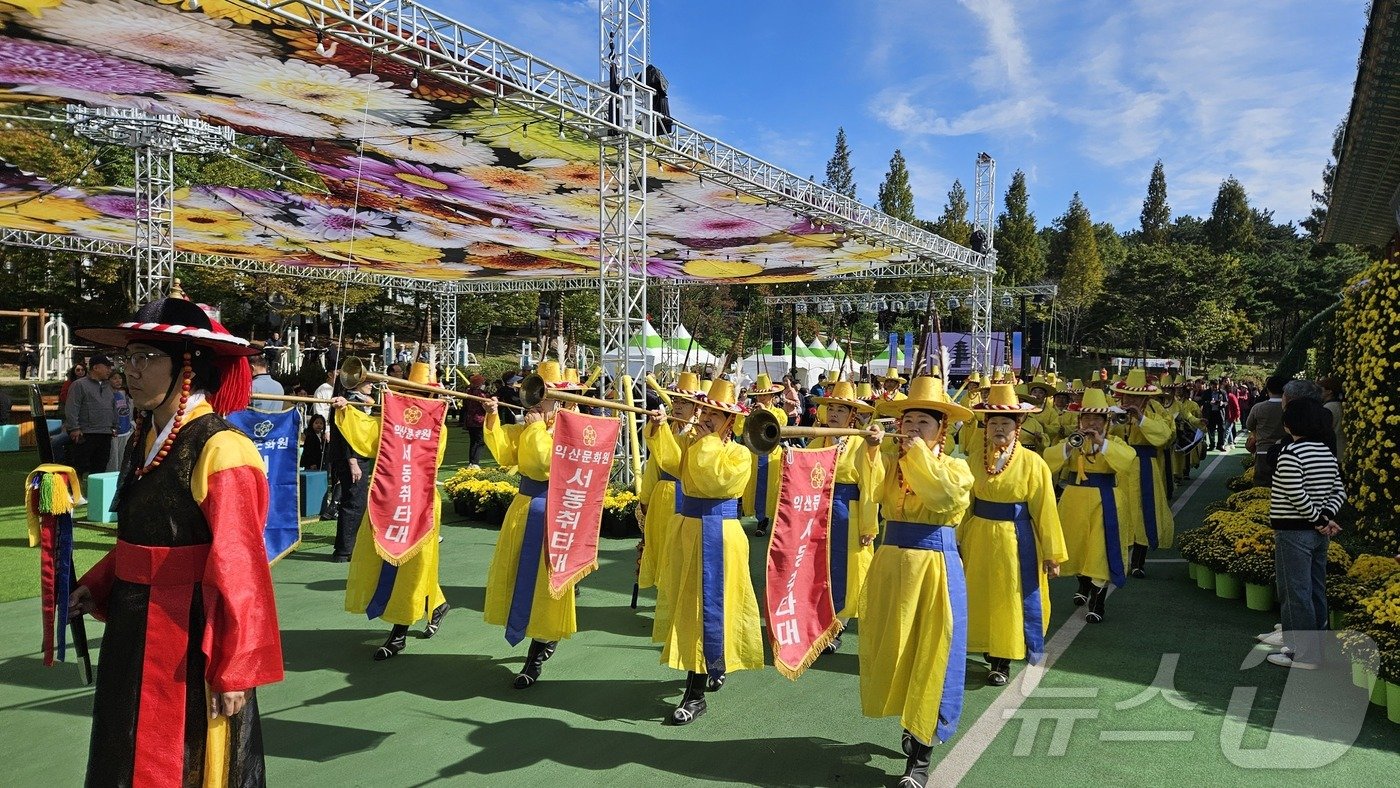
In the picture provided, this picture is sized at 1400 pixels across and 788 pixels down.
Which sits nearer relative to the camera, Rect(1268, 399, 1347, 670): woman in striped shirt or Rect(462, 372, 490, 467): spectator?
Rect(1268, 399, 1347, 670): woman in striped shirt

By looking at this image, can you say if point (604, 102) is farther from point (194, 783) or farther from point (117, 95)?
point (194, 783)

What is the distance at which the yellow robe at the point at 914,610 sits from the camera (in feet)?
11.5

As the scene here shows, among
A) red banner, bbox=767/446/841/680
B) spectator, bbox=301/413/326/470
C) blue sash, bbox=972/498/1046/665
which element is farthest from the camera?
spectator, bbox=301/413/326/470

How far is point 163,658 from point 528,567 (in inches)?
97.4

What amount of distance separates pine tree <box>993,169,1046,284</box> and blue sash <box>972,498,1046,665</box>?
51.6m

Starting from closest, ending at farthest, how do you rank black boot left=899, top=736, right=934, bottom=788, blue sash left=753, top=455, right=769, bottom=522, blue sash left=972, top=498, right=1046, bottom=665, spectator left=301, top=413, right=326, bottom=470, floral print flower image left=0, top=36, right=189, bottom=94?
black boot left=899, top=736, right=934, bottom=788
blue sash left=972, top=498, right=1046, bottom=665
floral print flower image left=0, top=36, right=189, bottom=94
blue sash left=753, top=455, right=769, bottom=522
spectator left=301, top=413, right=326, bottom=470

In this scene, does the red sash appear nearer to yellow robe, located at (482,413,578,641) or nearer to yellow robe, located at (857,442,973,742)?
yellow robe, located at (482,413,578,641)

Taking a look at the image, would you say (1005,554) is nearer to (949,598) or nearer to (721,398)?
(949,598)

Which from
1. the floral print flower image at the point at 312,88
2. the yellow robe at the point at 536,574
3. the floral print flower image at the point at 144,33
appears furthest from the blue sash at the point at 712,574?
the floral print flower image at the point at 312,88

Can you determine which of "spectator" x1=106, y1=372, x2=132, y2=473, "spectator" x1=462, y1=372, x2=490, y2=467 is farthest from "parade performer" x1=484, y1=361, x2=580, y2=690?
"spectator" x1=106, y1=372, x2=132, y2=473

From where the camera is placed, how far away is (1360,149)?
298 inches

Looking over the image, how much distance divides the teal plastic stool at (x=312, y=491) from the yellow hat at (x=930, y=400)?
8178 mm

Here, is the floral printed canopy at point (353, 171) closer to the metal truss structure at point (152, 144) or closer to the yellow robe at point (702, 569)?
the metal truss structure at point (152, 144)

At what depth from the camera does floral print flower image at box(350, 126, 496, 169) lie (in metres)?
9.55
